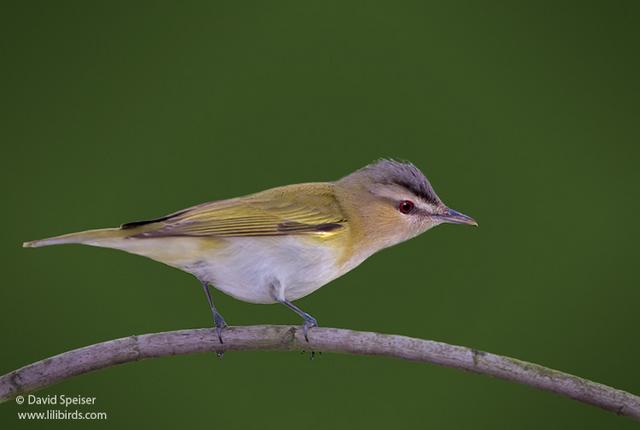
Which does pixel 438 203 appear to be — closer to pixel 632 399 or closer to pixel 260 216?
pixel 260 216

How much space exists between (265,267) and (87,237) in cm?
83

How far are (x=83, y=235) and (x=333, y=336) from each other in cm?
123

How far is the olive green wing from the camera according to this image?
10.7 feet

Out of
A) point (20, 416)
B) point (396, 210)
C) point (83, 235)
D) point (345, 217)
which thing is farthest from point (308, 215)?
point (20, 416)

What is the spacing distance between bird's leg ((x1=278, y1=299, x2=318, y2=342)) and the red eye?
0.84 metres

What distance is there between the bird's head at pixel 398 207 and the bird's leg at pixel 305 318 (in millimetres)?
631

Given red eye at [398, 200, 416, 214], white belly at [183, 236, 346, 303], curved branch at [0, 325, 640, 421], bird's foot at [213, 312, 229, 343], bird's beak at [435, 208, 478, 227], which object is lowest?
curved branch at [0, 325, 640, 421]

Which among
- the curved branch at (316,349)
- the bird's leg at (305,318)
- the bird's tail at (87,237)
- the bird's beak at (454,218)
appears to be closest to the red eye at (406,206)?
the bird's beak at (454,218)

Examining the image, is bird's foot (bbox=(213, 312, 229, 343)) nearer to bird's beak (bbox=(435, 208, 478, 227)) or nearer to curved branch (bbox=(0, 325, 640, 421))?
curved branch (bbox=(0, 325, 640, 421))

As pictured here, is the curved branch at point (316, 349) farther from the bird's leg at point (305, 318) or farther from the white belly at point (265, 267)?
the white belly at point (265, 267)

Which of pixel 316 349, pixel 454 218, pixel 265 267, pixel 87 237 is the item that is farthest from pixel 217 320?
pixel 454 218

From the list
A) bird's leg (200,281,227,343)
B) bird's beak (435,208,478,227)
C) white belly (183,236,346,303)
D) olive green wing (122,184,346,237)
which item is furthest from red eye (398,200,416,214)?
bird's leg (200,281,227,343)

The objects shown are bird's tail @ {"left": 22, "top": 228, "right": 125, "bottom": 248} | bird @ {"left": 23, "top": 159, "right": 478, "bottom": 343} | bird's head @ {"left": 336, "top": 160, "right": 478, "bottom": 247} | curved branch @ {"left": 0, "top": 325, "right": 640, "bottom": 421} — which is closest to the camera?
curved branch @ {"left": 0, "top": 325, "right": 640, "bottom": 421}

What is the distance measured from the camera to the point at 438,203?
373 cm
